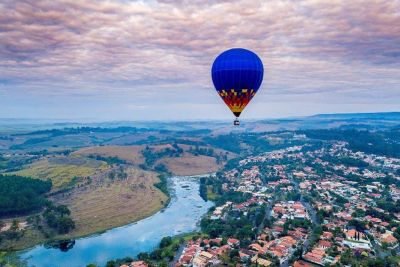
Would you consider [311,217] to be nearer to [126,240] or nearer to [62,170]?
[126,240]

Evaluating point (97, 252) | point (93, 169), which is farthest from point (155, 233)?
point (93, 169)

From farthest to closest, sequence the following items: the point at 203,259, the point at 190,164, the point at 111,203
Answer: the point at 190,164 → the point at 111,203 → the point at 203,259

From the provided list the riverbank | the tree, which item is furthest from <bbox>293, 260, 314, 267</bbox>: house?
the tree

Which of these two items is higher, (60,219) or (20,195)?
(20,195)

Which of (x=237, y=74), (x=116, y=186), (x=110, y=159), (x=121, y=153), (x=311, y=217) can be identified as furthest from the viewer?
(x=121, y=153)

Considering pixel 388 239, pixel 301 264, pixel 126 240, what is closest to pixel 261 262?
pixel 301 264

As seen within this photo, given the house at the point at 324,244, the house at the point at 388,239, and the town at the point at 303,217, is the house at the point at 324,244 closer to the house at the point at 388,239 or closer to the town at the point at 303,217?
the town at the point at 303,217

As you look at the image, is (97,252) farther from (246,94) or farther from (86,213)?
(246,94)
